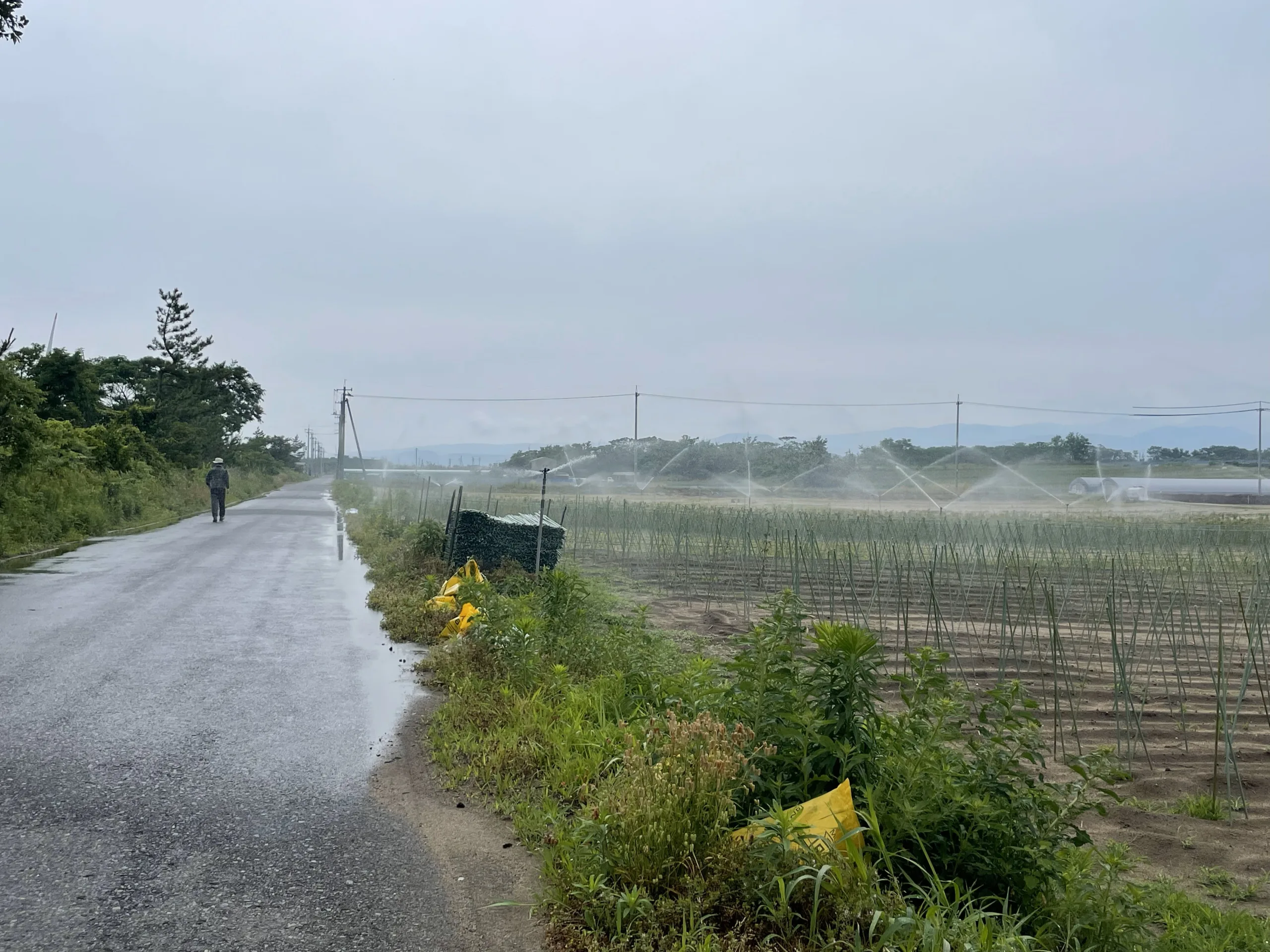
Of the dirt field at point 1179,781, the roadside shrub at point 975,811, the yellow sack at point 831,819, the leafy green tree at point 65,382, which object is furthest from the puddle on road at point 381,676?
the leafy green tree at point 65,382

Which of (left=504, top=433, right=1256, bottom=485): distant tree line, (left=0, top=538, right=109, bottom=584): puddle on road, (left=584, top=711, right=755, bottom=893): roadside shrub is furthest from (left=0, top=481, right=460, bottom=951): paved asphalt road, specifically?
(left=504, top=433, right=1256, bottom=485): distant tree line

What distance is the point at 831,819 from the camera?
11.6 feet

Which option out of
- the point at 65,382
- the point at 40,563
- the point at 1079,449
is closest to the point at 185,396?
the point at 65,382

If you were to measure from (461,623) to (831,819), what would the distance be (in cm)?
594

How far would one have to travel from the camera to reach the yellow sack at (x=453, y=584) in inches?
404

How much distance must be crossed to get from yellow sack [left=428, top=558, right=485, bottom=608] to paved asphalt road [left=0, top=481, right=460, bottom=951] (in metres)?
0.77

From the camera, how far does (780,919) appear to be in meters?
3.25

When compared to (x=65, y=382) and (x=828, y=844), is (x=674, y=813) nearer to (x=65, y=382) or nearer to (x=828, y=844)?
(x=828, y=844)

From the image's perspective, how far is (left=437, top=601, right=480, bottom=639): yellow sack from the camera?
881 centimetres

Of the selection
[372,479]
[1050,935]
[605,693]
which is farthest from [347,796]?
[372,479]

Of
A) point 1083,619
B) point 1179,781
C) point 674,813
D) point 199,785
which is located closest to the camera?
point 674,813

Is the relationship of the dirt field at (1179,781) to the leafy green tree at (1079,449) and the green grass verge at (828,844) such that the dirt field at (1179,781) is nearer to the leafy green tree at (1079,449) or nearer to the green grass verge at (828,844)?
the green grass verge at (828,844)

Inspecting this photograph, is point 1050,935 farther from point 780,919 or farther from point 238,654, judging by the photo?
point 238,654

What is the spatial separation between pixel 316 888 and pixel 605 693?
2.73m
